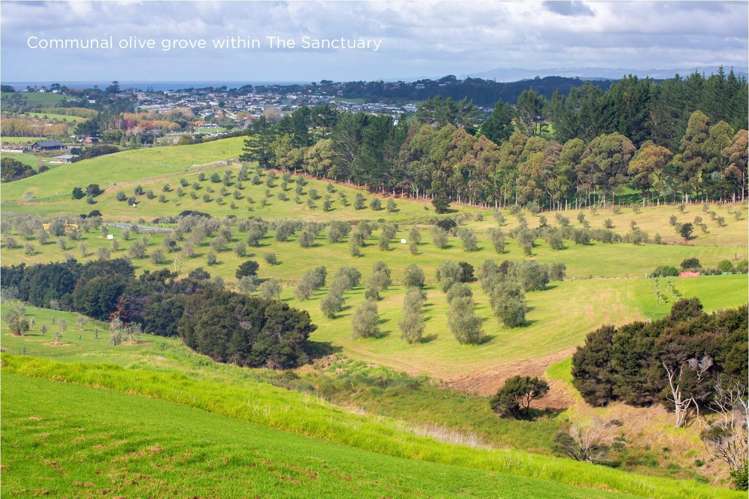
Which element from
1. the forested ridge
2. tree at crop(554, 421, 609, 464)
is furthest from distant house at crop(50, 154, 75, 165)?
tree at crop(554, 421, 609, 464)

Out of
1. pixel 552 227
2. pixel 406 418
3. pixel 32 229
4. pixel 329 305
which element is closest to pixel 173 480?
pixel 406 418

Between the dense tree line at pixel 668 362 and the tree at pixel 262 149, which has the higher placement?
the tree at pixel 262 149

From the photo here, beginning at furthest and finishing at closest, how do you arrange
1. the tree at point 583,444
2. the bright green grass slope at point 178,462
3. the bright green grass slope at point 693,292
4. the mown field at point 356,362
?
the bright green grass slope at point 693,292 < the tree at point 583,444 < the mown field at point 356,362 < the bright green grass slope at point 178,462

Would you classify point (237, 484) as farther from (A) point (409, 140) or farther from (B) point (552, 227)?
(A) point (409, 140)

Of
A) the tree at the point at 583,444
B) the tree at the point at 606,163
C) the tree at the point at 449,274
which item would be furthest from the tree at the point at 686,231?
the tree at the point at 583,444

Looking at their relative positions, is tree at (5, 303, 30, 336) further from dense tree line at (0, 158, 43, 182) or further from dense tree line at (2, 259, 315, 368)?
dense tree line at (0, 158, 43, 182)

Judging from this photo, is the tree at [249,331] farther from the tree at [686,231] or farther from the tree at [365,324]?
the tree at [686,231]

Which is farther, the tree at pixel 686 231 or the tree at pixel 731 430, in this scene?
the tree at pixel 686 231
